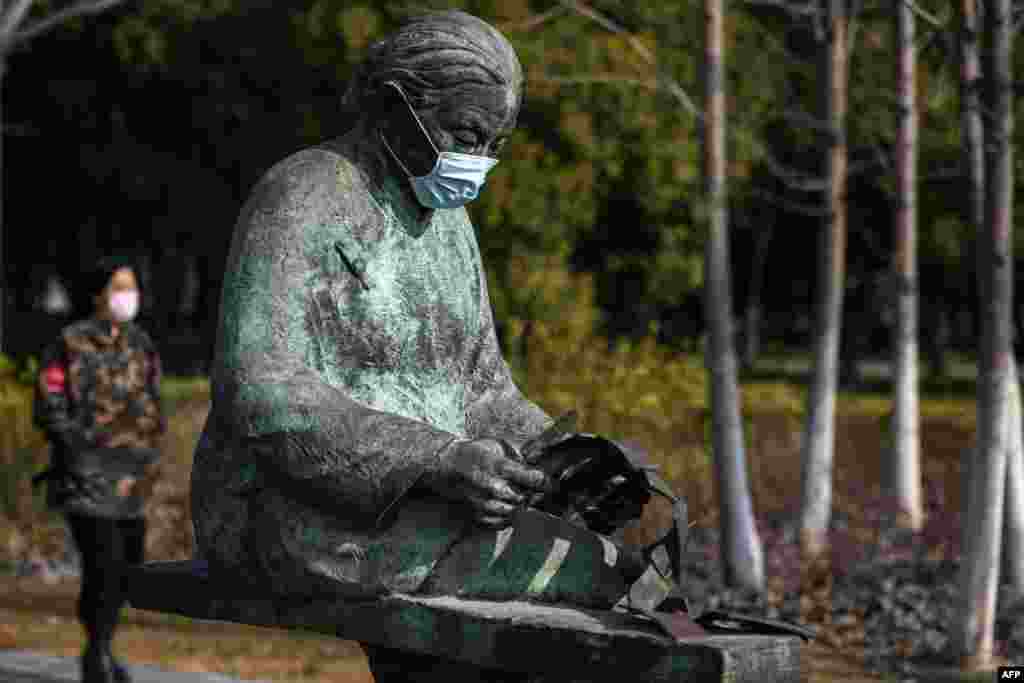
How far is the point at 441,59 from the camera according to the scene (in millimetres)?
3947

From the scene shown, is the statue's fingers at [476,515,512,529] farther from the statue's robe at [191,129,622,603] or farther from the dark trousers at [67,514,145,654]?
the dark trousers at [67,514,145,654]

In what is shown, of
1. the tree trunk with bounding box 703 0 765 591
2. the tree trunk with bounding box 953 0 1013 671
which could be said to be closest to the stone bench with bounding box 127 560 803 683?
the tree trunk with bounding box 953 0 1013 671

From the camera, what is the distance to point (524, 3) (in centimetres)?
2297

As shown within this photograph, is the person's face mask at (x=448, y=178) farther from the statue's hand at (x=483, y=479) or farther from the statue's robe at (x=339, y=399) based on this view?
the statue's hand at (x=483, y=479)

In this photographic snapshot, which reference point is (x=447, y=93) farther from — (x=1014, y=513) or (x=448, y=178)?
(x=1014, y=513)

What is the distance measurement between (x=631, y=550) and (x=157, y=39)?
25.2 meters

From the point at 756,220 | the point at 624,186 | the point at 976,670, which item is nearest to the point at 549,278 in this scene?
the point at 624,186

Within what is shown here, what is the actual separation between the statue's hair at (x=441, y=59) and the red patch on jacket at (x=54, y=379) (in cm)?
490

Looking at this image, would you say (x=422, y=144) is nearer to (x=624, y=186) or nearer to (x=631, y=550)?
(x=631, y=550)

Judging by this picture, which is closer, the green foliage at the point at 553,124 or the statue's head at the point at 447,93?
the statue's head at the point at 447,93

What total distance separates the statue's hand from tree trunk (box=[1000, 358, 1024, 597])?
8.17 meters

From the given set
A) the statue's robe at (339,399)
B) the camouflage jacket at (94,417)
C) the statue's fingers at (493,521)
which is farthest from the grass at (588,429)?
the statue's fingers at (493,521)

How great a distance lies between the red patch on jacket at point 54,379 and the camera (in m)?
8.63

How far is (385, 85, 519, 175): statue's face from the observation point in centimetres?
397
